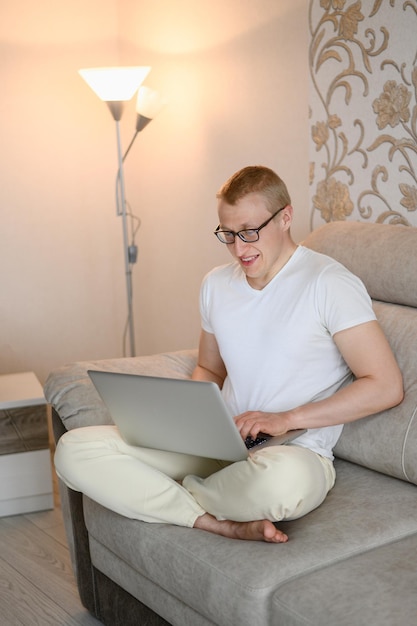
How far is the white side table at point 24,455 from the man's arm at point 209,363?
85 centimetres

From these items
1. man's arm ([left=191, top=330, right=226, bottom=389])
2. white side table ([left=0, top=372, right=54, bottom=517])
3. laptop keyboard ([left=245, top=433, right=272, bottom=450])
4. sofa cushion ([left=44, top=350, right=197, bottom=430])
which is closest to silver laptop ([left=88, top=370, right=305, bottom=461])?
laptop keyboard ([left=245, top=433, right=272, bottom=450])

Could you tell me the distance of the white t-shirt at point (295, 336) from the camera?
2.15 m

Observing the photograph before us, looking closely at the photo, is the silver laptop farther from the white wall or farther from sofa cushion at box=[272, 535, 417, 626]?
the white wall

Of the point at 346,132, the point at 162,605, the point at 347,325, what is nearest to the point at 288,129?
the point at 346,132

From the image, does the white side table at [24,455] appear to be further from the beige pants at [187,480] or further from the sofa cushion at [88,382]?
the beige pants at [187,480]

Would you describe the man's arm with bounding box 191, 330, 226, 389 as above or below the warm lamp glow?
below

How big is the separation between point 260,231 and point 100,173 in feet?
6.45

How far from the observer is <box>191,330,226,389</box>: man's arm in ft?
8.20

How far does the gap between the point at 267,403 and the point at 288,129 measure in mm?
1211

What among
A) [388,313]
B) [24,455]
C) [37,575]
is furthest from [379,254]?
[24,455]

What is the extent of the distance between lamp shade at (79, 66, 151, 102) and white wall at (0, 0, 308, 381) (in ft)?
0.84

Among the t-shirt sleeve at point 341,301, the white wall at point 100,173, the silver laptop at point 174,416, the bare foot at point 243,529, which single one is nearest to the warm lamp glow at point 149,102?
the white wall at point 100,173

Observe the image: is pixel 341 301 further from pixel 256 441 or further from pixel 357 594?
pixel 357 594

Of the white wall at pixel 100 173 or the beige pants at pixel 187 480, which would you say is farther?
the white wall at pixel 100 173
